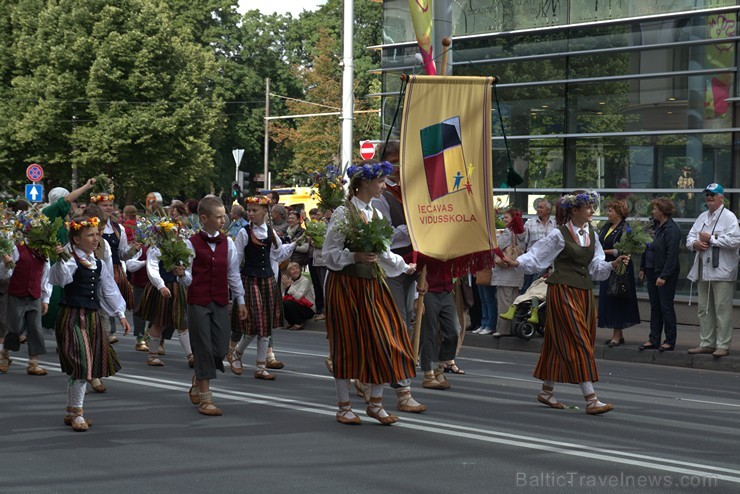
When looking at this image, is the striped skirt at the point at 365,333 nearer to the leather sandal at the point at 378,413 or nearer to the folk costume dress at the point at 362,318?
the folk costume dress at the point at 362,318

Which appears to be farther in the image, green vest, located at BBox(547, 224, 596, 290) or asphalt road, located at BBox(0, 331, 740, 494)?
green vest, located at BBox(547, 224, 596, 290)

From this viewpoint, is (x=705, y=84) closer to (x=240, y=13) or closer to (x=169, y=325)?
(x=169, y=325)

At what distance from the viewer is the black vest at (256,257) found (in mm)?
12008

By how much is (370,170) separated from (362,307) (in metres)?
1.04

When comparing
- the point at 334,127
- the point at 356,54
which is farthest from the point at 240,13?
the point at 334,127

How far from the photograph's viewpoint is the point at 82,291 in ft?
31.0

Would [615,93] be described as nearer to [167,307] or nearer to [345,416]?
[167,307]

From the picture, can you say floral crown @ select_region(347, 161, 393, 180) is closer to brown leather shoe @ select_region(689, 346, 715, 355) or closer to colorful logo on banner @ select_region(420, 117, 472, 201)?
colorful logo on banner @ select_region(420, 117, 472, 201)

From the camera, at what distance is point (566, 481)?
6.91 metres

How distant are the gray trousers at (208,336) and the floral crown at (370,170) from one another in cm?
170

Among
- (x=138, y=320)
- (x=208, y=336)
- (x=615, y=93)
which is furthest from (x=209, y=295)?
(x=615, y=93)

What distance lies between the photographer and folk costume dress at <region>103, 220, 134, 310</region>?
14711 mm

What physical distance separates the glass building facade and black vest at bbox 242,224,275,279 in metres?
7.15

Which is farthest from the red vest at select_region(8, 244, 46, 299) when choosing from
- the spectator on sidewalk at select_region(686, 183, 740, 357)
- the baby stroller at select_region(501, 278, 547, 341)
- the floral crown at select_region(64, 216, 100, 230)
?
the spectator on sidewalk at select_region(686, 183, 740, 357)
